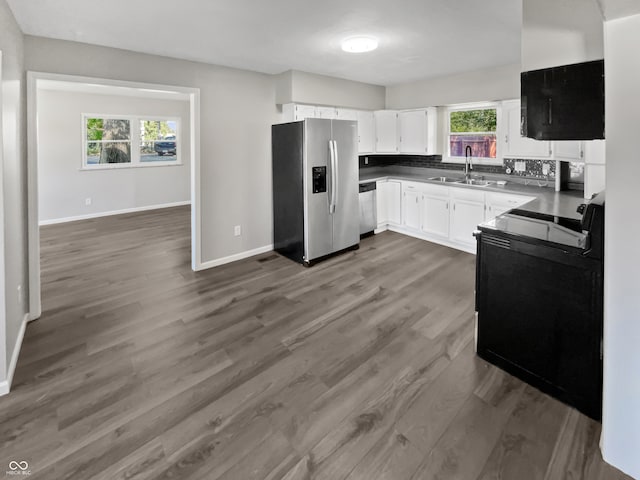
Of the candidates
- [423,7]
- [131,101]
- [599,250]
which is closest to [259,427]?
[599,250]

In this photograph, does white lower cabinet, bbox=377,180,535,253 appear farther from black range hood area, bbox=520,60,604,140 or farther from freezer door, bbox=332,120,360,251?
black range hood area, bbox=520,60,604,140

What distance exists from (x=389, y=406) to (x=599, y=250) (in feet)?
4.55

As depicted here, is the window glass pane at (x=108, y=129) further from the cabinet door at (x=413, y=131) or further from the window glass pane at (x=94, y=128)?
the cabinet door at (x=413, y=131)

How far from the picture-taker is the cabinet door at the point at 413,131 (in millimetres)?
5559

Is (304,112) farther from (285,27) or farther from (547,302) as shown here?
(547,302)

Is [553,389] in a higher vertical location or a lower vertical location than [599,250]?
lower

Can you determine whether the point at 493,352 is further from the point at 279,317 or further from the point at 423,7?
the point at 423,7

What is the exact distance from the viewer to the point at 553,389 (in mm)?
2055

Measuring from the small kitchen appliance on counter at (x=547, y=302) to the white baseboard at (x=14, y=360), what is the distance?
3.06 meters

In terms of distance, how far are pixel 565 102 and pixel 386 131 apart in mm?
4039

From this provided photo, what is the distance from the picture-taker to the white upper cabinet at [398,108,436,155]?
18.0 ft

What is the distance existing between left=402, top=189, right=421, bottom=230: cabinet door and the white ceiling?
6.38ft

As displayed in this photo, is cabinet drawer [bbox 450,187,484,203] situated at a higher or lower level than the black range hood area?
lower

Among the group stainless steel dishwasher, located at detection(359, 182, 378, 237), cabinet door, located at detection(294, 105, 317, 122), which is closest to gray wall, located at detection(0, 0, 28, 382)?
cabinet door, located at detection(294, 105, 317, 122)
